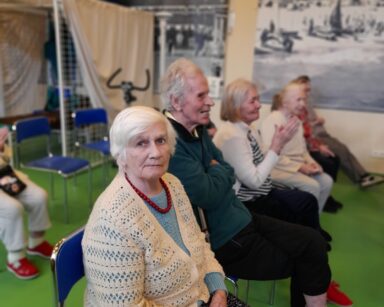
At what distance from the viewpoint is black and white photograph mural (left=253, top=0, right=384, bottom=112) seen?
161 inches

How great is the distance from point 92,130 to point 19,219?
2458 mm

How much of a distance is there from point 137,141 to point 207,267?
0.53 metres

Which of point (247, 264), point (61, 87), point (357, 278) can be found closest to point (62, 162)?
point (61, 87)

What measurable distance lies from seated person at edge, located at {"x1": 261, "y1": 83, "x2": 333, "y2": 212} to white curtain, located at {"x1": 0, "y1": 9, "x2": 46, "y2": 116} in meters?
3.85

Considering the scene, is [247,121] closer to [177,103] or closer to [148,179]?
[177,103]

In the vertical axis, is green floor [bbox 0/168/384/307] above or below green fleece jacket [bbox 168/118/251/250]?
below

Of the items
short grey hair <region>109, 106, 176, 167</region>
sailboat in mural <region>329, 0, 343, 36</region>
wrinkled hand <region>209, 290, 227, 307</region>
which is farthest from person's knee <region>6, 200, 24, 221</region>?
sailboat in mural <region>329, 0, 343, 36</region>

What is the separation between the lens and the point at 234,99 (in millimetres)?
2016

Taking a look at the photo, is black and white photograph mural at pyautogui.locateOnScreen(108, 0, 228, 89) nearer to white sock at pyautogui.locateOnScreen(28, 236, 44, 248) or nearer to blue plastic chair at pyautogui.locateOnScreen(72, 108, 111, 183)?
blue plastic chair at pyautogui.locateOnScreen(72, 108, 111, 183)

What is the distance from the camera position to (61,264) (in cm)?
107

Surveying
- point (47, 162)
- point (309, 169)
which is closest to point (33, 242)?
point (47, 162)

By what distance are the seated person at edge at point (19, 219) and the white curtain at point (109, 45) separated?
175 centimetres

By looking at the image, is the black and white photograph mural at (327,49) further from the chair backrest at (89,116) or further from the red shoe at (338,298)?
the red shoe at (338,298)

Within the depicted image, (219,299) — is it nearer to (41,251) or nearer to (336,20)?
(41,251)
